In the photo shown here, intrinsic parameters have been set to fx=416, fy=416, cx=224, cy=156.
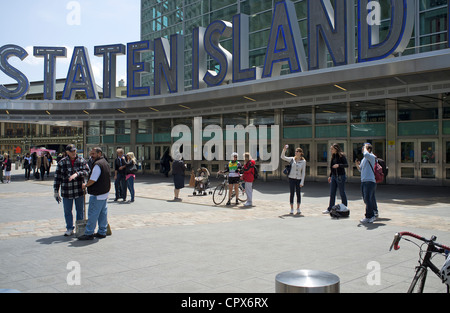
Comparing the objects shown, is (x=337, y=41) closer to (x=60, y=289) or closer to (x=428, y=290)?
(x=428, y=290)

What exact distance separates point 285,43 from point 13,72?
19.5 metres

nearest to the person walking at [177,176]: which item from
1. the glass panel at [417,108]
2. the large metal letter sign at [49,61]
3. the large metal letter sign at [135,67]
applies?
the glass panel at [417,108]

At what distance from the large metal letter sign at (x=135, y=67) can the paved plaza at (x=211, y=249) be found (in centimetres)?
1471

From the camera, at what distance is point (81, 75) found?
28719mm

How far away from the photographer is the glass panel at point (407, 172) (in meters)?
19.6

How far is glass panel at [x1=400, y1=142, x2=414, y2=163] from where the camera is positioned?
64.5 ft

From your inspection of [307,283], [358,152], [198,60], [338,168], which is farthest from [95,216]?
[198,60]

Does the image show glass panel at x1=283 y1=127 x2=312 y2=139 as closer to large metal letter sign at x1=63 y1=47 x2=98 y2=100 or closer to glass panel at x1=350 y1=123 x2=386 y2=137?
glass panel at x1=350 y1=123 x2=386 y2=137

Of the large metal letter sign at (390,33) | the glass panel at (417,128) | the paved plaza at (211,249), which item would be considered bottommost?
the paved plaza at (211,249)

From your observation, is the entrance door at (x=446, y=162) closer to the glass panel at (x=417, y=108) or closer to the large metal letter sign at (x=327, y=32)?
the glass panel at (x=417, y=108)

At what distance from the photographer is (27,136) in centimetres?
8550

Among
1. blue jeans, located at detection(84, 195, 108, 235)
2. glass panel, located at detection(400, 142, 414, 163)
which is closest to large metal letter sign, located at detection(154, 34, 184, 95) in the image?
glass panel, located at detection(400, 142, 414, 163)

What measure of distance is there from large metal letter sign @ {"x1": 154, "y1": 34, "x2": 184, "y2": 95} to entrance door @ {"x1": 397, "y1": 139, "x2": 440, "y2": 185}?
13.0 m
